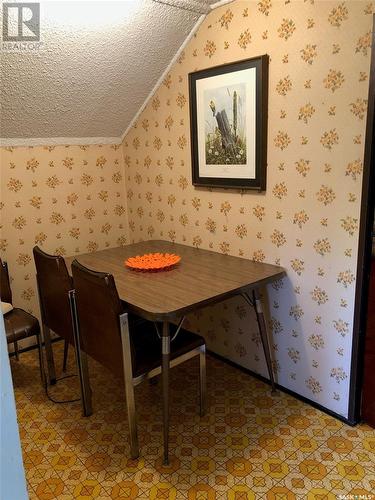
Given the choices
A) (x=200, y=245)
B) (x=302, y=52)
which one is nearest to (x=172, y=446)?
(x=200, y=245)

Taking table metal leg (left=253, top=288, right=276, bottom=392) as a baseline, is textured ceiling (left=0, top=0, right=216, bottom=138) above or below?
above

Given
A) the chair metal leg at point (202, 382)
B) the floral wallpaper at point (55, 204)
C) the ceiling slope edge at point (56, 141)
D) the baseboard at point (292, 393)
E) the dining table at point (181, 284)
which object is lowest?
the baseboard at point (292, 393)

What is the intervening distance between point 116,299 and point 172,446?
78 centimetres

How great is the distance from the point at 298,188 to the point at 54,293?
4.52ft

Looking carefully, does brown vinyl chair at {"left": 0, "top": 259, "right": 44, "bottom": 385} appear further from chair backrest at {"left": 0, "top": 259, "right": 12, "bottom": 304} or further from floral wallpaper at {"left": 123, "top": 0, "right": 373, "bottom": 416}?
floral wallpaper at {"left": 123, "top": 0, "right": 373, "bottom": 416}

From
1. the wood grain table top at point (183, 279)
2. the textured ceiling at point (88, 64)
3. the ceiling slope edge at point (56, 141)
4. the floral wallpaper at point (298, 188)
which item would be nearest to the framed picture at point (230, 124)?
the floral wallpaper at point (298, 188)

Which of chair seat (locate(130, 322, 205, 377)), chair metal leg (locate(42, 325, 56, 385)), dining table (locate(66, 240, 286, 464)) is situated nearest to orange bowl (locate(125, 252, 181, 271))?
dining table (locate(66, 240, 286, 464))

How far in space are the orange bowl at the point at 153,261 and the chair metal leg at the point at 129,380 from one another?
513mm

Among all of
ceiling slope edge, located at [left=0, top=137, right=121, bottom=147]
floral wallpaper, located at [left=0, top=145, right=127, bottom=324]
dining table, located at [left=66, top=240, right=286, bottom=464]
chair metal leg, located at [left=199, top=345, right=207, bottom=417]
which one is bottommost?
chair metal leg, located at [left=199, top=345, right=207, bottom=417]

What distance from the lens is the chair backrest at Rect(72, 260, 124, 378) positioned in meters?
1.68

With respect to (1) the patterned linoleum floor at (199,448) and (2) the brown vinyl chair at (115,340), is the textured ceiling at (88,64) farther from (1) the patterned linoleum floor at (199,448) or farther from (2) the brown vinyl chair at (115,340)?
(1) the patterned linoleum floor at (199,448)

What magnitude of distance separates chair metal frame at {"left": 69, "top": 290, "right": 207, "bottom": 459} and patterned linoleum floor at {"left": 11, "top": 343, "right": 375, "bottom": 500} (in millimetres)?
78

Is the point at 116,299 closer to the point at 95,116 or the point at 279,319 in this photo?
the point at 279,319

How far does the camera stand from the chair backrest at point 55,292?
2.02 metres
